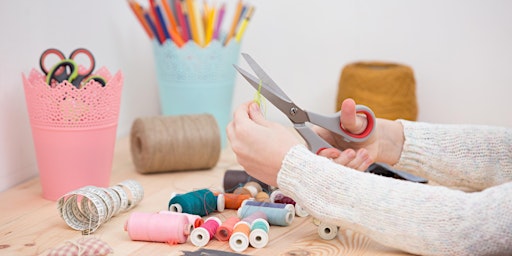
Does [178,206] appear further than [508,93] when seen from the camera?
No

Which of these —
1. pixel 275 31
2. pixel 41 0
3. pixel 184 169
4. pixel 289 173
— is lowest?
pixel 184 169

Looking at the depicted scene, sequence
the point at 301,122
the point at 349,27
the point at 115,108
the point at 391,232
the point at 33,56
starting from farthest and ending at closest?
the point at 349,27, the point at 33,56, the point at 115,108, the point at 301,122, the point at 391,232

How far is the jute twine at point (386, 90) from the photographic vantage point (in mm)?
1473

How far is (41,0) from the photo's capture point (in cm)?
126

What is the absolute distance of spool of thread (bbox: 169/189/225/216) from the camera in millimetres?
989

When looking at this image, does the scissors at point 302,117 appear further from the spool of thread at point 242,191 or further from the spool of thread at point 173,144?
the spool of thread at point 173,144

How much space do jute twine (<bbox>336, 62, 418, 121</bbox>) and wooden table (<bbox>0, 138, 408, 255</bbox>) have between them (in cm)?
44

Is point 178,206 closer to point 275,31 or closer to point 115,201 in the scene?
point 115,201

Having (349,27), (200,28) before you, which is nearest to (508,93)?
(349,27)

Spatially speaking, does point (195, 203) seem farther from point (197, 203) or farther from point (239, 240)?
point (239, 240)

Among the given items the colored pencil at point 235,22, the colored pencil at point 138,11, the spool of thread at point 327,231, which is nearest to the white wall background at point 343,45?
the colored pencil at point 138,11

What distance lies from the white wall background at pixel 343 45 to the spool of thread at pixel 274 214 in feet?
1.86

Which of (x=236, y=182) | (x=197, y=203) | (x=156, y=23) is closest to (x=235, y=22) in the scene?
(x=156, y=23)

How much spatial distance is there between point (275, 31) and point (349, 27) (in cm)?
19
